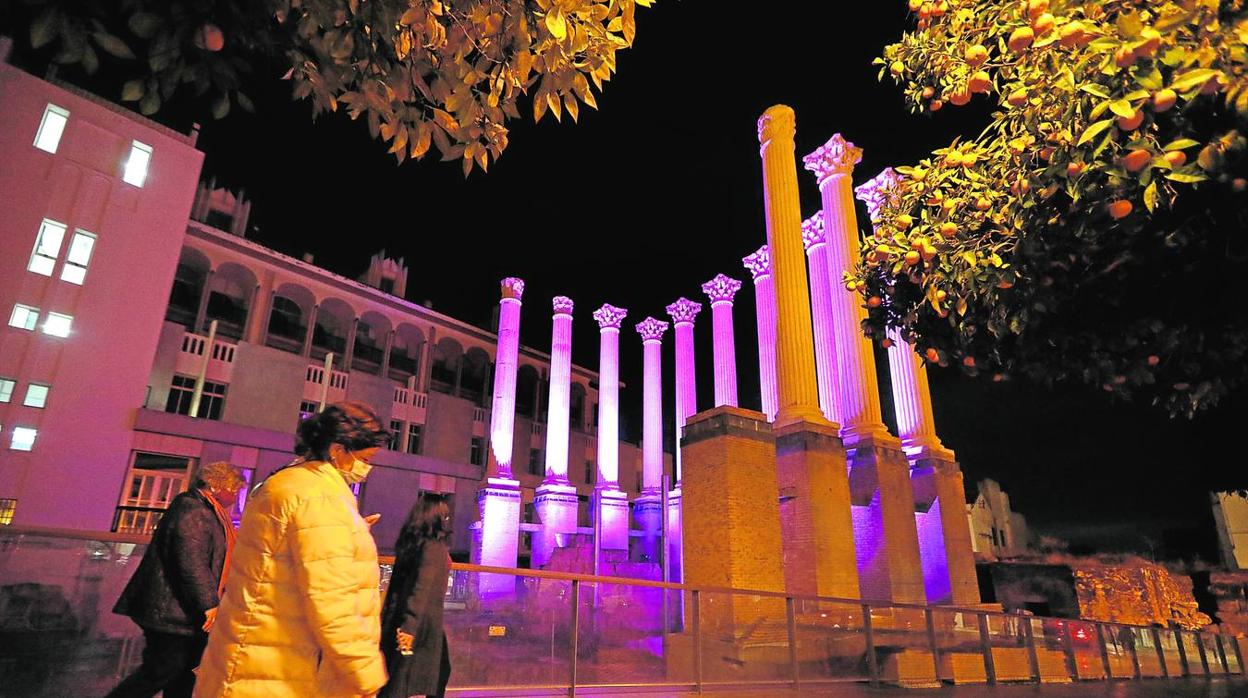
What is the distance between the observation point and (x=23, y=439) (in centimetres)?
1725

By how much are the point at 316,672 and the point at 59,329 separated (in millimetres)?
22206

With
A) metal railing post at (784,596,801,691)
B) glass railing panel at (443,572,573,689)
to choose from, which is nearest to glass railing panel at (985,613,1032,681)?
metal railing post at (784,596,801,691)

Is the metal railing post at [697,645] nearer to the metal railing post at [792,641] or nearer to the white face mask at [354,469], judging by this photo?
the metal railing post at [792,641]

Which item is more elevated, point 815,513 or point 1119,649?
point 815,513

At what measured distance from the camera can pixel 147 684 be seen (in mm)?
3441

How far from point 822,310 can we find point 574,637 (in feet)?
57.7

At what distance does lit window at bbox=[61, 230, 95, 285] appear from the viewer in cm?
1897

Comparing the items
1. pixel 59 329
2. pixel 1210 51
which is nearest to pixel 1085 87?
pixel 1210 51

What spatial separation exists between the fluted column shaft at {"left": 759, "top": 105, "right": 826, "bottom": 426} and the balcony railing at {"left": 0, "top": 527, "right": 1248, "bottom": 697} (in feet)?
23.6

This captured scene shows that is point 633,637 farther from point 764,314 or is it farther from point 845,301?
point 764,314

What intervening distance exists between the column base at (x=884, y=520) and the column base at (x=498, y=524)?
1671 cm

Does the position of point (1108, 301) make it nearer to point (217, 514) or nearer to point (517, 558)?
point (217, 514)

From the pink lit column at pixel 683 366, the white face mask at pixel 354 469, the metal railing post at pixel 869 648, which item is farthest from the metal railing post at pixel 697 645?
the pink lit column at pixel 683 366

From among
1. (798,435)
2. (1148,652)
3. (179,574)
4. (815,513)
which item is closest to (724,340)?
(798,435)
